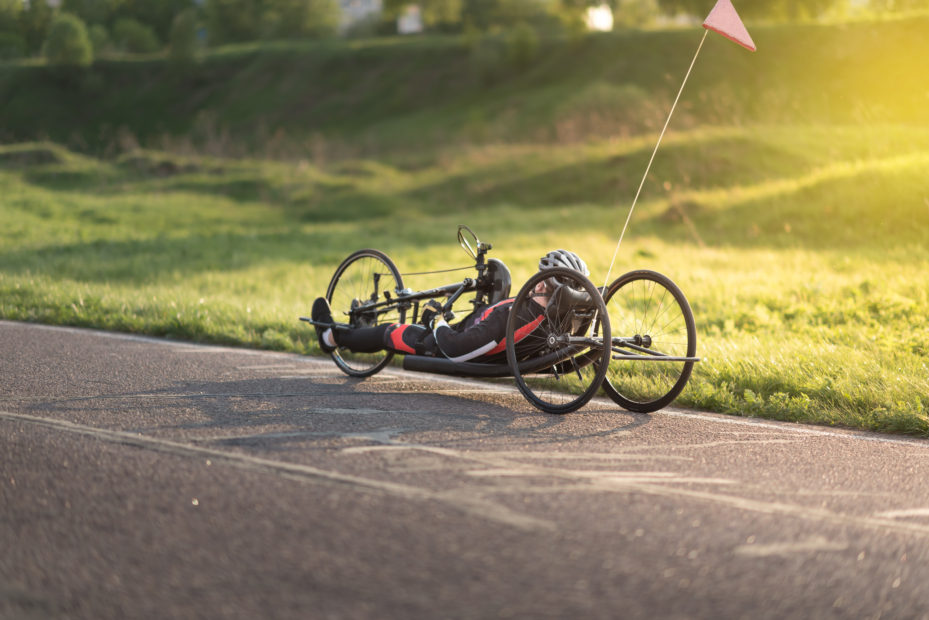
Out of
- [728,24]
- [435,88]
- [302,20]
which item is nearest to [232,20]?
[302,20]

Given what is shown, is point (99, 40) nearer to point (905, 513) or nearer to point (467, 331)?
point (467, 331)

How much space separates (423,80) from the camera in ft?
254

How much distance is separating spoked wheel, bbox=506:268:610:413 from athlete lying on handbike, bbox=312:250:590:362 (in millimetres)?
12

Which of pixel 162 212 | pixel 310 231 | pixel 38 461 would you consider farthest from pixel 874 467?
pixel 162 212

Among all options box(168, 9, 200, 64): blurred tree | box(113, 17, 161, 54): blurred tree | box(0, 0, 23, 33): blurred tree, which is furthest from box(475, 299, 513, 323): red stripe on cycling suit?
box(0, 0, 23, 33): blurred tree

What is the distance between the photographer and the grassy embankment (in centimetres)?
920

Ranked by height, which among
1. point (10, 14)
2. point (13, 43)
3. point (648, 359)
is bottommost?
point (648, 359)

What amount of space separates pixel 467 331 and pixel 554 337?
722mm

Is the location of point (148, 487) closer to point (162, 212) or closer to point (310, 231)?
point (310, 231)

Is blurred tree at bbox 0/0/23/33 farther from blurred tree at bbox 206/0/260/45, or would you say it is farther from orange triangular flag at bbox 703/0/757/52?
orange triangular flag at bbox 703/0/757/52

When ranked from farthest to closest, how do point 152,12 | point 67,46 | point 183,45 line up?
point 152,12, point 183,45, point 67,46

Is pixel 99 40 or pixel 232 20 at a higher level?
pixel 232 20

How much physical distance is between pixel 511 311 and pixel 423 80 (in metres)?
73.7

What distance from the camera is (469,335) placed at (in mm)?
6598
